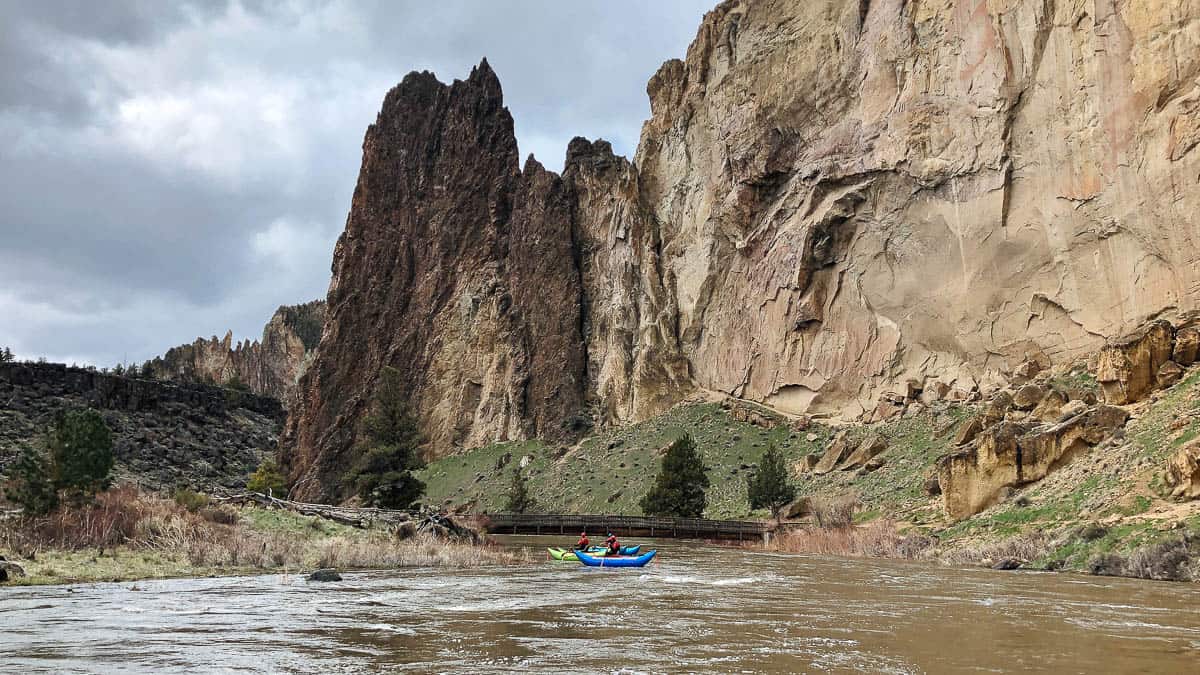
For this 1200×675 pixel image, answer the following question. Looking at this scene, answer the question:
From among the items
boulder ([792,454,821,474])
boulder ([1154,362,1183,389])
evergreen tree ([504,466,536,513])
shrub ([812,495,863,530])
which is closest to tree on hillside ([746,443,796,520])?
shrub ([812,495,863,530])

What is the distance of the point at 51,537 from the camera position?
2545cm

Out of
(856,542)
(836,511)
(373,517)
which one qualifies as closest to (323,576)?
(373,517)

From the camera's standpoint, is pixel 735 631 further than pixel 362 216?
No

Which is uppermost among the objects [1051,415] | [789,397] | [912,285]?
[912,285]

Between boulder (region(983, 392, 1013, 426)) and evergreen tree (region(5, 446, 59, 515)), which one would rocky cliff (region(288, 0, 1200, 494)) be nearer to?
boulder (region(983, 392, 1013, 426))

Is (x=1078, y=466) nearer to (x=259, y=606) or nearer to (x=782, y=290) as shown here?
(x=259, y=606)

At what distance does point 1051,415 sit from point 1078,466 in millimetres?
7604

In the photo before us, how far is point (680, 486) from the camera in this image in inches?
2339

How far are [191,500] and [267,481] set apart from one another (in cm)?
6963

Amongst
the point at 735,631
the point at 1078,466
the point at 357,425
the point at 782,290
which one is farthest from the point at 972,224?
the point at 357,425

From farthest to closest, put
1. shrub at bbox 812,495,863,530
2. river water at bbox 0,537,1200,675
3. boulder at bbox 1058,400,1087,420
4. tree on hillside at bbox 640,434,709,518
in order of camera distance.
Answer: tree on hillside at bbox 640,434,709,518, shrub at bbox 812,495,863,530, boulder at bbox 1058,400,1087,420, river water at bbox 0,537,1200,675

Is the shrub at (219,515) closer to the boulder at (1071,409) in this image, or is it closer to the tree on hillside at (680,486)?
the boulder at (1071,409)

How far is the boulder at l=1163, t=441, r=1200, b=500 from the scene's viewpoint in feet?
86.9

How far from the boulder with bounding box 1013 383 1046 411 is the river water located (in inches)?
801
